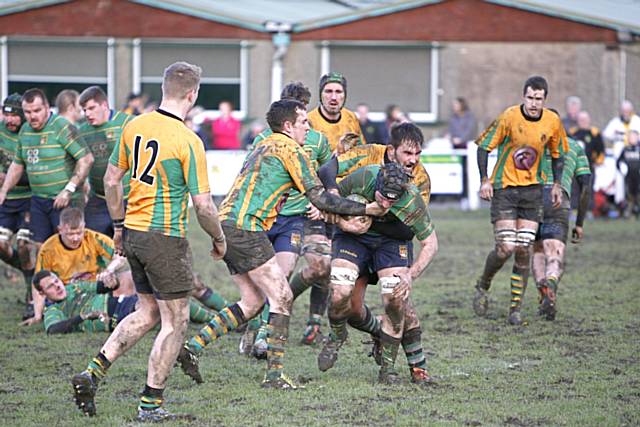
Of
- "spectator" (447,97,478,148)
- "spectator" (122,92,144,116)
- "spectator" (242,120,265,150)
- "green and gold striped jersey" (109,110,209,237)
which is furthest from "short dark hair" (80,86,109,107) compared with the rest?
"spectator" (447,97,478,148)

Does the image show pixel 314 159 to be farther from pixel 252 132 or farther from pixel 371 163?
pixel 252 132

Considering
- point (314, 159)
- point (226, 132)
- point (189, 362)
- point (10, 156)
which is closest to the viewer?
point (189, 362)

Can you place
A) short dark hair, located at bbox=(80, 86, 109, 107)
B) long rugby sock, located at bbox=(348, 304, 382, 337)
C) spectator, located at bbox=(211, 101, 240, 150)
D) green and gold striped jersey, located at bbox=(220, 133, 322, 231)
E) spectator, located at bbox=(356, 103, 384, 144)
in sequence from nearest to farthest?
green and gold striped jersey, located at bbox=(220, 133, 322, 231), long rugby sock, located at bbox=(348, 304, 382, 337), short dark hair, located at bbox=(80, 86, 109, 107), spectator, located at bbox=(356, 103, 384, 144), spectator, located at bbox=(211, 101, 240, 150)

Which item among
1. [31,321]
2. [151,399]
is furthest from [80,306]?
[151,399]

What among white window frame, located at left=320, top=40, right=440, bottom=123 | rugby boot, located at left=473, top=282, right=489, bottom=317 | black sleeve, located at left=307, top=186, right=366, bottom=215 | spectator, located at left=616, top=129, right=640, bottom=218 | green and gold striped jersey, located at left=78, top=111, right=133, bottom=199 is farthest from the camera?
white window frame, located at left=320, top=40, right=440, bottom=123

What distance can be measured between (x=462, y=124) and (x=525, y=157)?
1190cm

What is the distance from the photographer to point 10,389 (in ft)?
24.6

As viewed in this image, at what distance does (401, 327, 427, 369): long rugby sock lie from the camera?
7637mm

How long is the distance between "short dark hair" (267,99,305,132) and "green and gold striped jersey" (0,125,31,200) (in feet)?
14.1

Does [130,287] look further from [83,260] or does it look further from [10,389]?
[10,389]

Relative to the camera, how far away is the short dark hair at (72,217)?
32.6ft

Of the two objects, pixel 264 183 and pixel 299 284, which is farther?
pixel 299 284

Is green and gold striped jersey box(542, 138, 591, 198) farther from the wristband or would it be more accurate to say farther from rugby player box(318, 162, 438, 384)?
the wristband

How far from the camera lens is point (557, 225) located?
34.7 feet
